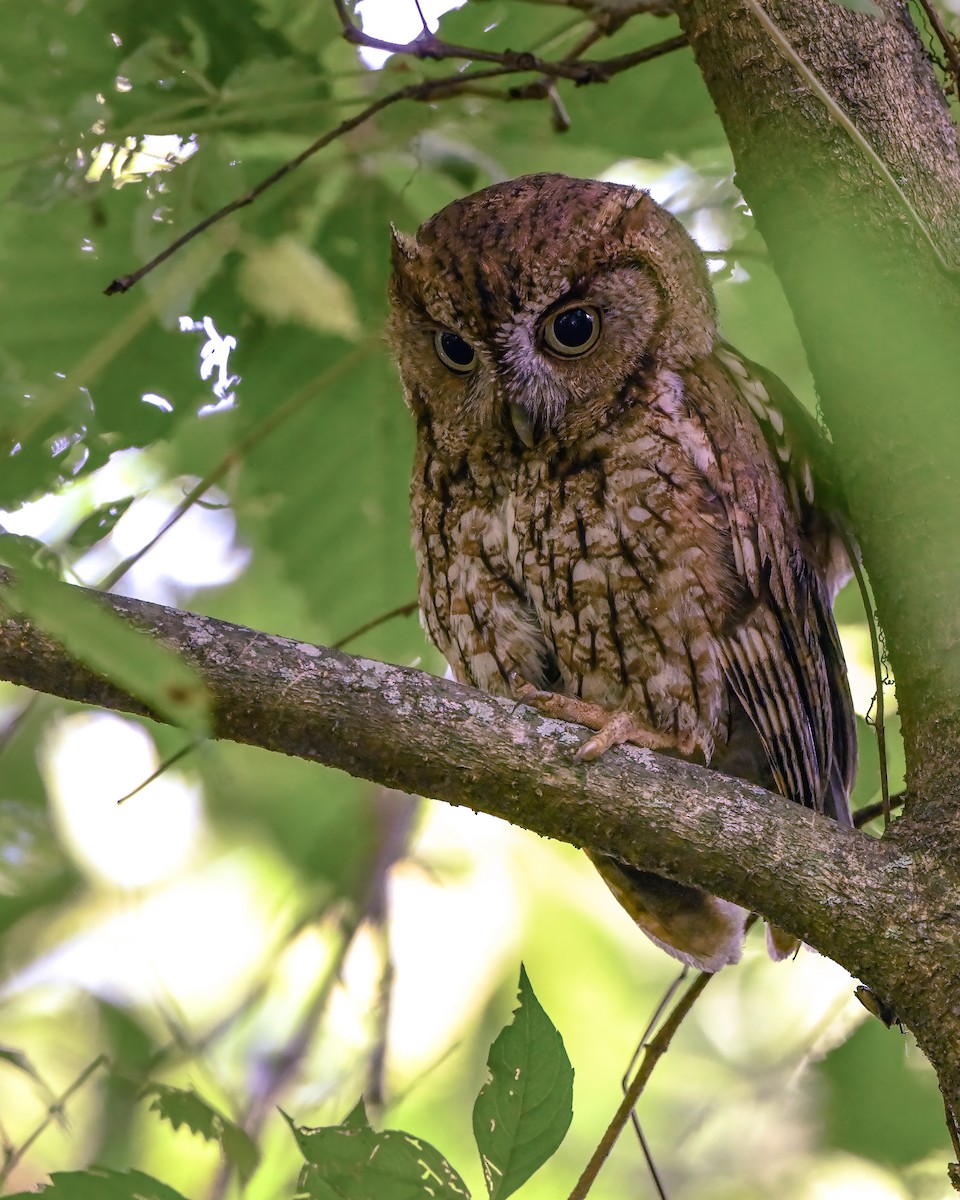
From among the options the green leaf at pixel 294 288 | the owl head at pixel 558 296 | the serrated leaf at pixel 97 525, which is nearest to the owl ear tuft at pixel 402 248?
the owl head at pixel 558 296

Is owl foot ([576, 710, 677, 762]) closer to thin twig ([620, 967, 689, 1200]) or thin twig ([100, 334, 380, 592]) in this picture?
thin twig ([620, 967, 689, 1200])

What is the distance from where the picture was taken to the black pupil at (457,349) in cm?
198

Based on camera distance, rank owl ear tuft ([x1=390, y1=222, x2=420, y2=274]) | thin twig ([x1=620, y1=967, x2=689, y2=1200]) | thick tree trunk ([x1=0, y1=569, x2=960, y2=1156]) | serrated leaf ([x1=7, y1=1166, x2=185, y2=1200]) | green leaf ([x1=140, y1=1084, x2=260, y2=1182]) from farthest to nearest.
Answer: owl ear tuft ([x1=390, y1=222, x2=420, y2=274]) < thin twig ([x1=620, y1=967, x2=689, y2=1200]) < green leaf ([x1=140, y1=1084, x2=260, y2=1182]) < thick tree trunk ([x1=0, y1=569, x2=960, y2=1156]) < serrated leaf ([x1=7, y1=1166, x2=185, y2=1200])

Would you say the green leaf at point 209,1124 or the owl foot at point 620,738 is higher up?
the owl foot at point 620,738

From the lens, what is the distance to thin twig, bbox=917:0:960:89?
5.02 feet

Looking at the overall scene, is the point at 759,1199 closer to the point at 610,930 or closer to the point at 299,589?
the point at 610,930

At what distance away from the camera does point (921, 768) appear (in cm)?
137

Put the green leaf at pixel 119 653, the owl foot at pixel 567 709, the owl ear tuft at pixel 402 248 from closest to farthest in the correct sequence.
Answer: the green leaf at pixel 119 653, the owl foot at pixel 567 709, the owl ear tuft at pixel 402 248

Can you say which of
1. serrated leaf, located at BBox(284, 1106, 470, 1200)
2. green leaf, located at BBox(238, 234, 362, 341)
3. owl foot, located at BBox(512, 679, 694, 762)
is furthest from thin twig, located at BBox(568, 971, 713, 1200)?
green leaf, located at BBox(238, 234, 362, 341)

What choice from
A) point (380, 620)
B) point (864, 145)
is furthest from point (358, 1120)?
point (864, 145)

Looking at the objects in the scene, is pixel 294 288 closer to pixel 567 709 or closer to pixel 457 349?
pixel 457 349

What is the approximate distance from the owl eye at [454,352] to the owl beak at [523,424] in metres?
0.14

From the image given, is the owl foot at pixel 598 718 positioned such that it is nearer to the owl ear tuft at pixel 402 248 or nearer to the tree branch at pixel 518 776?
the tree branch at pixel 518 776

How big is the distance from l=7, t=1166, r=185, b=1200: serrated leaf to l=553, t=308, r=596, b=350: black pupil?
52.4 inches
